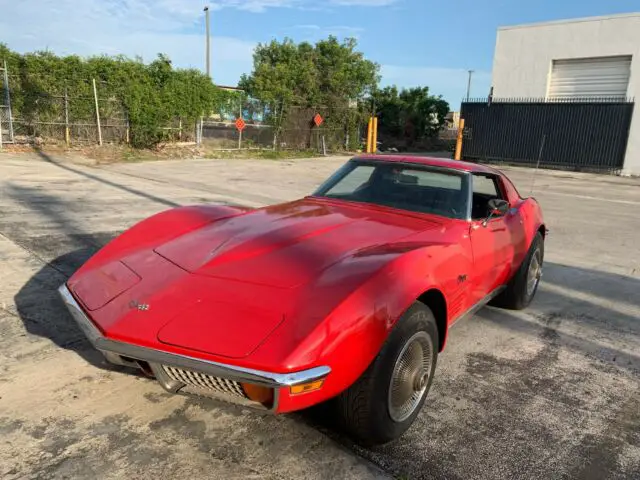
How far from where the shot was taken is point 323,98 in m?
26.7

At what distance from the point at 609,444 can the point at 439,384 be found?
0.93 m

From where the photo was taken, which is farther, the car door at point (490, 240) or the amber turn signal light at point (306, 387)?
the car door at point (490, 240)

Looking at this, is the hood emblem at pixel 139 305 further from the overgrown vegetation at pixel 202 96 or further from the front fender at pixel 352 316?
the overgrown vegetation at pixel 202 96

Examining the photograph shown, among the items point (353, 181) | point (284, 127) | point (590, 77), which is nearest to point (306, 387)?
point (353, 181)

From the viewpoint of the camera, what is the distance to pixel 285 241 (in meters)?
2.91

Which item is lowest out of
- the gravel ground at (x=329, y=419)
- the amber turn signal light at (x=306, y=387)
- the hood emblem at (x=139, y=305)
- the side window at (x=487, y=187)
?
the gravel ground at (x=329, y=419)

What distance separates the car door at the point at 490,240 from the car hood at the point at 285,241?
38 centimetres

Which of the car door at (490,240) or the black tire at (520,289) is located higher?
the car door at (490,240)

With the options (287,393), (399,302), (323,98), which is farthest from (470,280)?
(323,98)

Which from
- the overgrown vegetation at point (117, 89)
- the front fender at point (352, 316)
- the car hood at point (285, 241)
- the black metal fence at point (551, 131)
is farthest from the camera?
the black metal fence at point (551, 131)

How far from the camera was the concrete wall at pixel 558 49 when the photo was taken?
2086 cm

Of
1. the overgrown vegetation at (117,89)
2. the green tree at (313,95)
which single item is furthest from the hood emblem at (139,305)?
→ the green tree at (313,95)

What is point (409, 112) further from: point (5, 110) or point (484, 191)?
point (484, 191)

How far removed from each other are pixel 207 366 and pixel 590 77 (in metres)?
25.5
